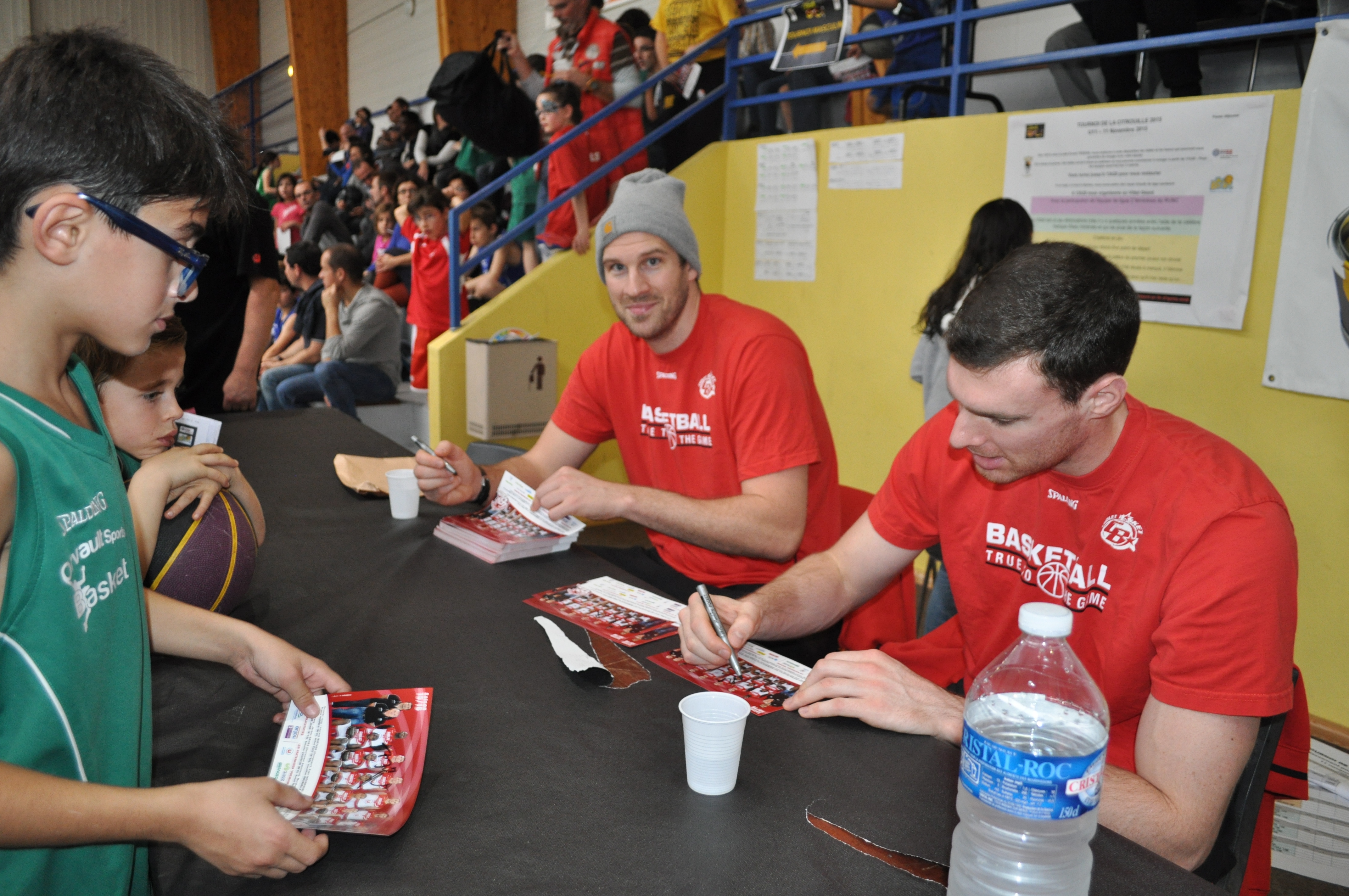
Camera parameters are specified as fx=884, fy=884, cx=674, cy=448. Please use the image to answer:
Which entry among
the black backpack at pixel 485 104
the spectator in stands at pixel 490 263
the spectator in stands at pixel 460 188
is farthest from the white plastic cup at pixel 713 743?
the spectator in stands at pixel 460 188

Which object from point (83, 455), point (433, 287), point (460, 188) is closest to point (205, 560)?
point (83, 455)

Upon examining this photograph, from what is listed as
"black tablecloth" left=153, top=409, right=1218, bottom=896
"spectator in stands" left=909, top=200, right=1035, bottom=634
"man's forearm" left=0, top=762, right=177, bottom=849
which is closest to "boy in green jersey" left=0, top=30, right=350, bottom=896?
"man's forearm" left=0, top=762, right=177, bottom=849

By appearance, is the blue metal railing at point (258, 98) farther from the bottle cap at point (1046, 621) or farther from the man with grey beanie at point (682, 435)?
the bottle cap at point (1046, 621)

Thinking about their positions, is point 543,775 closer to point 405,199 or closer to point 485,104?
point 485,104

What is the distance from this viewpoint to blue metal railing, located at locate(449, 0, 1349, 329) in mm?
2969

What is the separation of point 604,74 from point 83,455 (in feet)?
15.0

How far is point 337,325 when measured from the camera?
5566 mm

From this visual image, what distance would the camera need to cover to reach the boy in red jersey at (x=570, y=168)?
4727mm

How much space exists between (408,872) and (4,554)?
18.6 inches

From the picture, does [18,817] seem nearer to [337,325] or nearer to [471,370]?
[471,370]

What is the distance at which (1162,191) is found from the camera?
9.87 feet

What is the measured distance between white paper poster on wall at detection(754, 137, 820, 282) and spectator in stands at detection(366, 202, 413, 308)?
8.88 ft

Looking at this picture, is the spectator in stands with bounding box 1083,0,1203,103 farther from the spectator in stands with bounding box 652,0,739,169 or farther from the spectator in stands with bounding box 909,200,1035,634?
the spectator in stands with bounding box 652,0,739,169

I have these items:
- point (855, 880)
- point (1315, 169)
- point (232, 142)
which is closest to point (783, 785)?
point (855, 880)
